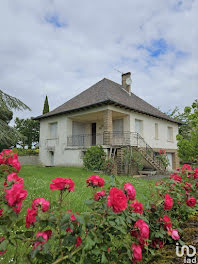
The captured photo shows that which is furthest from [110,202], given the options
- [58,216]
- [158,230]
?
[158,230]

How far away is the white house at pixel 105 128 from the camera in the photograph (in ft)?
42.1

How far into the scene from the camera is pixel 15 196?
0.99 meters

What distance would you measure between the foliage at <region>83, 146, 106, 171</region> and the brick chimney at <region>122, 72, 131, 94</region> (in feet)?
27.8

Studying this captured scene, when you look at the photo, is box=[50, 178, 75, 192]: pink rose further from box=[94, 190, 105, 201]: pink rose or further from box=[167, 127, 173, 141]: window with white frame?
box=[167, 127, 173, 141]: window with white frame

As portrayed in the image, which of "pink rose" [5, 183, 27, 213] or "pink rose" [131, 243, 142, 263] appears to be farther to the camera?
"pink rose" [131, 243, 142, 263]

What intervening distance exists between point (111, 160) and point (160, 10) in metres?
8.17

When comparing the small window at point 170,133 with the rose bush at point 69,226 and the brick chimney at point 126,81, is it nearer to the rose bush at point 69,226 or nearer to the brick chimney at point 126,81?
the brick chimney at point 126,81

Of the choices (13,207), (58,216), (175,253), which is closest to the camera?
(13,207)

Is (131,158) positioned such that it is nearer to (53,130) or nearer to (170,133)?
(53,130)

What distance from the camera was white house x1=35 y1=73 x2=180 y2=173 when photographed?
12844 mm

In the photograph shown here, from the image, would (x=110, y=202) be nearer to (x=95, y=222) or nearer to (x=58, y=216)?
(x=95, y=222)

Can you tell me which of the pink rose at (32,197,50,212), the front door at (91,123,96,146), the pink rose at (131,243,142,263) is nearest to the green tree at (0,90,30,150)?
the front door at (91,123,96,146)

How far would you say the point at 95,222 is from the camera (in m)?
1.26

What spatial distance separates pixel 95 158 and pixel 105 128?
225 centimetres
